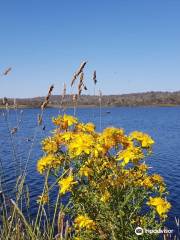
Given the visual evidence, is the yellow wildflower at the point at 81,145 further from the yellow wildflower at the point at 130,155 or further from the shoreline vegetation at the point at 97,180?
the yellow wildflower at the point at 130,155

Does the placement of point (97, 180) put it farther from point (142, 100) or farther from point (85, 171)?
point (142, 100)

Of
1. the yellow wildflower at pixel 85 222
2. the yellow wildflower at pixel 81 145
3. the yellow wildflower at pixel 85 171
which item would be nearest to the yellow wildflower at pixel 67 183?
the yellow wildflower at pixel 85 171

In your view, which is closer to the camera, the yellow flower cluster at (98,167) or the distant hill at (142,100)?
the yellow flower cluster at (98,167)

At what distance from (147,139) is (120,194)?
65 cm

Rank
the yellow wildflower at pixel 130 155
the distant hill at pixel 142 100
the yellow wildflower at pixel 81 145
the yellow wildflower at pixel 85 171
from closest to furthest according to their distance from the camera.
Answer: the yellow wildflower at pixel 81 145, the yellow wildflower at pixel 130 155, the yellow wildflower at pixel 85 171, the distant hill at pixel 142 100

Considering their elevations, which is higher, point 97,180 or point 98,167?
point 98,167

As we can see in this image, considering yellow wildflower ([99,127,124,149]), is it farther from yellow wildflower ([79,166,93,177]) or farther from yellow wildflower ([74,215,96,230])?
yellow wildflower ([74,215,96,230])

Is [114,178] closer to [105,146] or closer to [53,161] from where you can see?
[105,146]

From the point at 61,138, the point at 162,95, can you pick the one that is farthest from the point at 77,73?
the point at 162,95

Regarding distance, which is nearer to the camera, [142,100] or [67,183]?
[67,183]

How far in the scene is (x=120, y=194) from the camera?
391 cm

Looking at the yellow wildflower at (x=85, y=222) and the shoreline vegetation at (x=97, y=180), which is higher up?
the shoreline vegetation at (x=97, y=180)

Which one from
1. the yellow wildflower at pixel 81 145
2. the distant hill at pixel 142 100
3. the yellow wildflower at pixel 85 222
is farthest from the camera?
the distant hill at pixel 142 100

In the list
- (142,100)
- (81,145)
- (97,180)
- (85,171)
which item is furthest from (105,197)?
(142,100)
